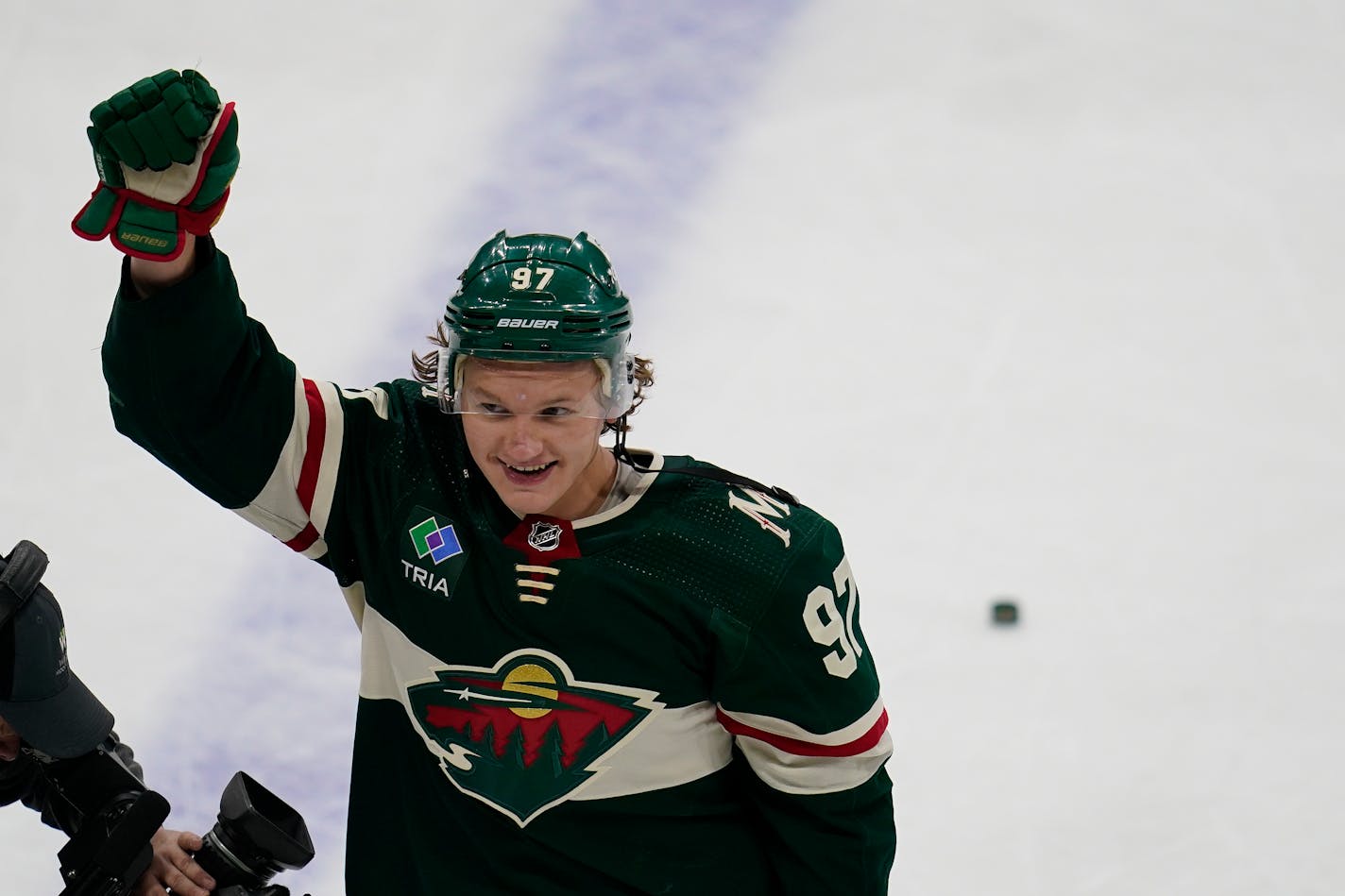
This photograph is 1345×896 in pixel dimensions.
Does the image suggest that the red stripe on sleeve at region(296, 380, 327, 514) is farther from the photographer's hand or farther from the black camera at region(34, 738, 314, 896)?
the photographer's hand

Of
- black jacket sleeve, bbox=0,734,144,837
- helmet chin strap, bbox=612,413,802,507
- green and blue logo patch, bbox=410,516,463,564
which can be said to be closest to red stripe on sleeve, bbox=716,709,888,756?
helmet chin strap, bbox=612,413,802,507

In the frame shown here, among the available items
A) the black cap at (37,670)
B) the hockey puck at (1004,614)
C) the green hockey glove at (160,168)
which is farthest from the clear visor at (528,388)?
the hockey puck at (1004,614)

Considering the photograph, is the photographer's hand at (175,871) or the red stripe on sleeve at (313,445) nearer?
the red stripe on sleeve at (313,445)

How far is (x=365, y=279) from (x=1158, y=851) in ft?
8.14

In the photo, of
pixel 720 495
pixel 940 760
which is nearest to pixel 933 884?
pixel 940 760

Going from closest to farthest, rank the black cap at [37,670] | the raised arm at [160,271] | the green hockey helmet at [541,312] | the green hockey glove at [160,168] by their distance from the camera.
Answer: the green hockey glove at [160,168] → the raised arm at [160,271] → the green hockey helmet at [541,312] → the black cap at [37,670]

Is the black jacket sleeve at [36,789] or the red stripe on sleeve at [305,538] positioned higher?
the red stripe on sleeve at [305,538]

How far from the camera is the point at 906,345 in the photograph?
4625mm

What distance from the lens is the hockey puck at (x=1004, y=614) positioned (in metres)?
3.80

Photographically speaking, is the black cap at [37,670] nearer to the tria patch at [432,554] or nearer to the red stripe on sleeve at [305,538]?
the red stripe on sleeve at [305,538]

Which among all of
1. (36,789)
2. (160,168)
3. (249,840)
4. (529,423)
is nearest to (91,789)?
(36,789)

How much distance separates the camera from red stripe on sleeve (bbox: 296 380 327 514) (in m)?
2.13

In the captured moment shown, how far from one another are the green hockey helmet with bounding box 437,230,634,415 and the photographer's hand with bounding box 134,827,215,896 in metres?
0.74

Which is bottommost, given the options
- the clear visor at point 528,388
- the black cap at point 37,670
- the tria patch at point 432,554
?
the black cap at point 37,670
